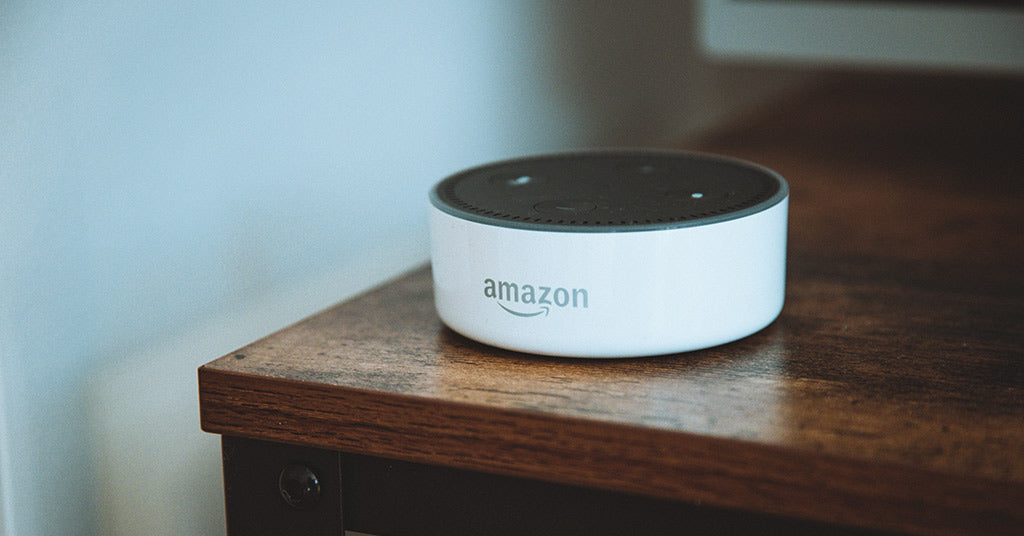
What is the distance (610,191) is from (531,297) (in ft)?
0.31

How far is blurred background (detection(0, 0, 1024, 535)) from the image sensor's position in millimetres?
490

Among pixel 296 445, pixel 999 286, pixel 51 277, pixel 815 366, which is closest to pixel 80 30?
pixel 51 277

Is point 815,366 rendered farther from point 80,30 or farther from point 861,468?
point 80,30

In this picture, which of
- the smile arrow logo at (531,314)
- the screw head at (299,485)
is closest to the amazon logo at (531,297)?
the smile arrow logo at (531,314)

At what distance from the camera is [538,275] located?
0.46 meters

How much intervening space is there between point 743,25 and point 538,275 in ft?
1.91

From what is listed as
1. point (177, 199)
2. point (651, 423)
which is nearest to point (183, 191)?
point (177, 199)

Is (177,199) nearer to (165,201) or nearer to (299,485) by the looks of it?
(165,201)

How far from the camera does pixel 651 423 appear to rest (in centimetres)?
40

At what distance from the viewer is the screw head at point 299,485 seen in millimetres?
465

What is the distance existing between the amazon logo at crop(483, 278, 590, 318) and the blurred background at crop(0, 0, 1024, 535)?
0.70 ft

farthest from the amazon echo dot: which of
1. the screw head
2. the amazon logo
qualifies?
the screw head

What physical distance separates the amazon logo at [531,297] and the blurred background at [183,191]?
0.70ft

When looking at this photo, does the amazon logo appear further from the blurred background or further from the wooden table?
the blurred background
